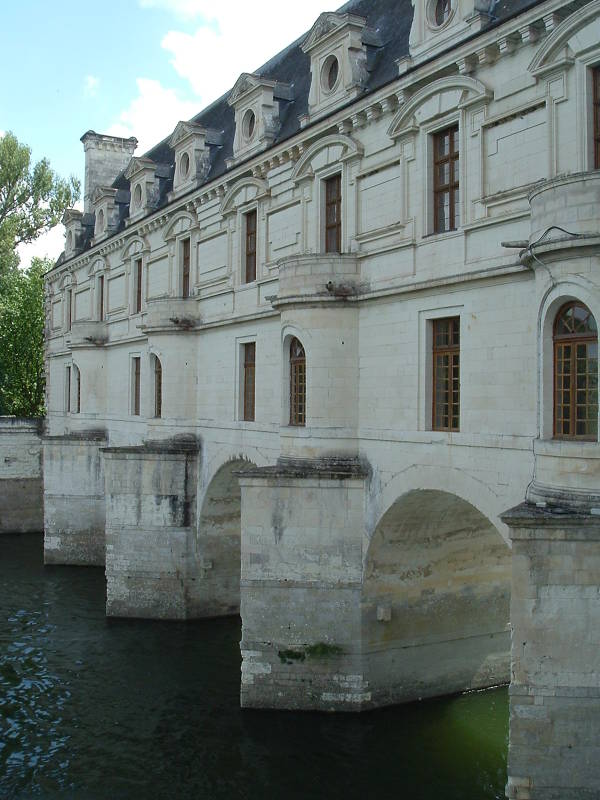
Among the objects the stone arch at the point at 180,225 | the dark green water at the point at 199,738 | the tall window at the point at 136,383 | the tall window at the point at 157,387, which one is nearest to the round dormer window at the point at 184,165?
the stone arch at the point at 180,225

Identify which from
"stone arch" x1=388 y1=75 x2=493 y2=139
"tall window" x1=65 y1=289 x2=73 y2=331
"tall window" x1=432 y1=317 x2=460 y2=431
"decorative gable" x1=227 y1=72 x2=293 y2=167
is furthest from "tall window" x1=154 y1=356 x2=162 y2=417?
"tall window" x1=432 y1=317 x2=460 y2=431

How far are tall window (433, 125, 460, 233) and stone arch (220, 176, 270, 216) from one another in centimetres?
614

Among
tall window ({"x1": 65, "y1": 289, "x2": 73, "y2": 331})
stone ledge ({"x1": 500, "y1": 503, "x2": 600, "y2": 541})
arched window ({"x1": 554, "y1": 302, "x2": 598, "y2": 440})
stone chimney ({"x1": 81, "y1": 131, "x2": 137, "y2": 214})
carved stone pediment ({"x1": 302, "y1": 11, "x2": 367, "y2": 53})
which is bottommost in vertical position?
stone ledge ({"x1": 500, "y1": 503, "x2": 600, "y2": 541})

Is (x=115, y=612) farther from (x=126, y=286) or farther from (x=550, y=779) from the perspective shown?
(x=550, y=779)

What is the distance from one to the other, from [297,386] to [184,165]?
10358 millimetres

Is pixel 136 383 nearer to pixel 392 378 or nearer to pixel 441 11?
pixel 392 378

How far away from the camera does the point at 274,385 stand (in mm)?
19547

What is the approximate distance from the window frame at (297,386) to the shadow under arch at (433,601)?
315 centimetres

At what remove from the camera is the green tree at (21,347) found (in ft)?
148

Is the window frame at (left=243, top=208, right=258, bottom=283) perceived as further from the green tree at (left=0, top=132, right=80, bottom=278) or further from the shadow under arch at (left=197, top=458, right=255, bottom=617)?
the green tree at (left=0, top=132, right=80, bottom=278)

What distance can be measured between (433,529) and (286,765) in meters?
5.01

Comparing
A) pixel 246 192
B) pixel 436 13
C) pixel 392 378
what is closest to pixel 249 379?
pixel 246 192

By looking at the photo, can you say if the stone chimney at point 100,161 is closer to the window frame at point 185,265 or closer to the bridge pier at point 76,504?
the bridge pier at point 76,504

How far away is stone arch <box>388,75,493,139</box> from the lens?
1334 cm
